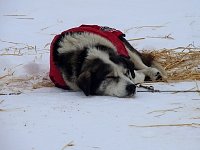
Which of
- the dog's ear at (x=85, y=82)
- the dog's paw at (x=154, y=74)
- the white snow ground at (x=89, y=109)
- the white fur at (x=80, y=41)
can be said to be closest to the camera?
the white snow ground at (x=89, y=109)

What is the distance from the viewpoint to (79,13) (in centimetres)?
879

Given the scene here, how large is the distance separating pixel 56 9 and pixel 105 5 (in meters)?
1.04

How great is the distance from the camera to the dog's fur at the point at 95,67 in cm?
469

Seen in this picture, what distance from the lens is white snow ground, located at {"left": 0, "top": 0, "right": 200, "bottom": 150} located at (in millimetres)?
3145

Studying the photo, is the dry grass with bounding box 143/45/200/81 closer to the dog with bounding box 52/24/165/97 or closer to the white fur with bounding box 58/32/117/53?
the dog with bounding box 52/24/165/97

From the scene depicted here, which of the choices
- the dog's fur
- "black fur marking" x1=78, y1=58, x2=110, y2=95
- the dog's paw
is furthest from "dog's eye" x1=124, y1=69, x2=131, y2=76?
the dog's paw

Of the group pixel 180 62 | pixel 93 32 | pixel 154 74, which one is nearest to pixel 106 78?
pixel 93 32

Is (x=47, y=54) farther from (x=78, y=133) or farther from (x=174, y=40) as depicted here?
(x=78, y=133)

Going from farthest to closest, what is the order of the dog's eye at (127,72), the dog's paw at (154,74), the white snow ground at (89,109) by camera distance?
1. the dog's paw at (154,74)
2. the dog's eye at (127,72)
3. the white snow ground at (89,109)

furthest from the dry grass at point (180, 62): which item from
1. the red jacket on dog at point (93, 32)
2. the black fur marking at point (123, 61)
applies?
the red jacket on dog at point (93, 32)

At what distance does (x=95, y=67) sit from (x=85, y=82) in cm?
21

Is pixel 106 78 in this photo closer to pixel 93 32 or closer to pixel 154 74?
pixel 93 32

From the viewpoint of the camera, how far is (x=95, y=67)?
15.7 ft

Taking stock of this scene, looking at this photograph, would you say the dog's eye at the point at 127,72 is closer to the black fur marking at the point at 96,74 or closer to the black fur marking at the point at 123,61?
the black fur marking at the point at 123,61
